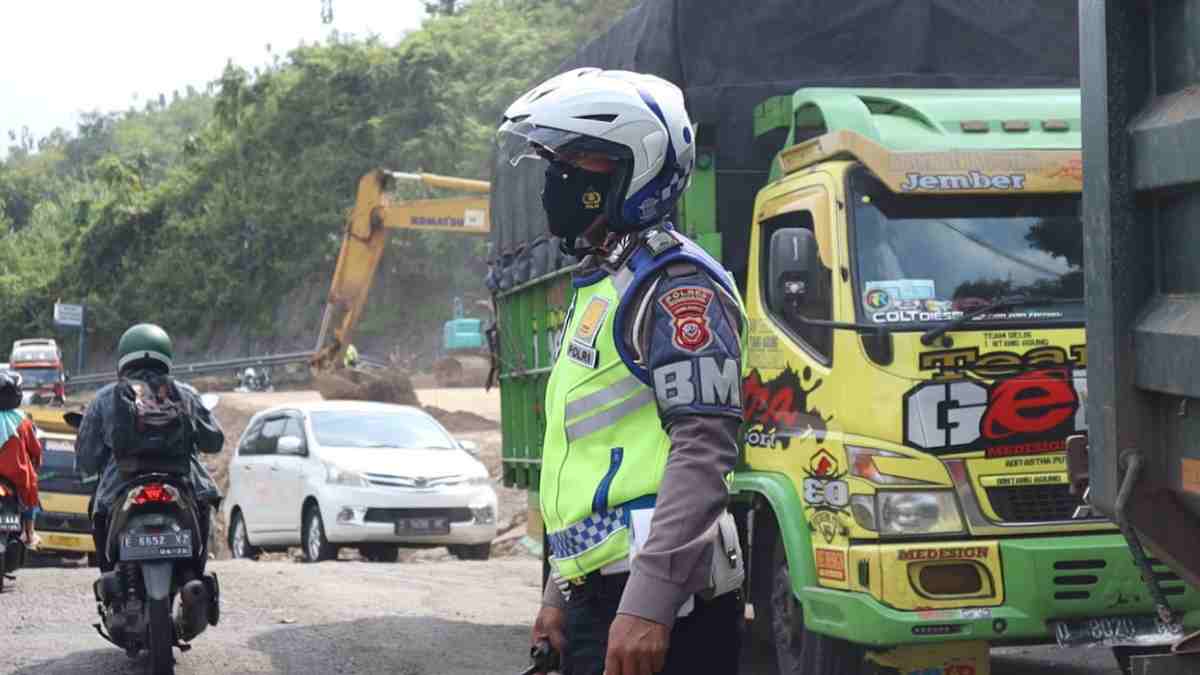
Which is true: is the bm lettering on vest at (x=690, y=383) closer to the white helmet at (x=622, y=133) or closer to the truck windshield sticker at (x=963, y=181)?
the white helmet at (x=622, y=133)

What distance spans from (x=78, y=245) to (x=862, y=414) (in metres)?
65.9

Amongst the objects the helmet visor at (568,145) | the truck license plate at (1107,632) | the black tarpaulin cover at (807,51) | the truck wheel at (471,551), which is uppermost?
the black tarpaulin cover at (807,51)

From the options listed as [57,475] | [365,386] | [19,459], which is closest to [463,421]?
[365,386]

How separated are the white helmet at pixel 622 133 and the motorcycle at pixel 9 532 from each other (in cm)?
960

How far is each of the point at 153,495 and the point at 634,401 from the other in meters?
5.33

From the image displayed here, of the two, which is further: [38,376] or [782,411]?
[38,376]

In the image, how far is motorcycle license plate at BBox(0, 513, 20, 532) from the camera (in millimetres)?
12289

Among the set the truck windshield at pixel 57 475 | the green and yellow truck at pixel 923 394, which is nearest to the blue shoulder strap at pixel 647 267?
the green and yellow truck at pixel 923 394

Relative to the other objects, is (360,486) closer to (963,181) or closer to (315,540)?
(315,540)

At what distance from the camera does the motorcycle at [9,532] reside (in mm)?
12203

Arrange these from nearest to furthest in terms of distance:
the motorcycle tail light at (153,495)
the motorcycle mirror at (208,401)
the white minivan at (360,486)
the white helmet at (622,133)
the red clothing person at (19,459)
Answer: the white helmet at (622,133) → the motorcycle tail light at (153,495) → the motorcycle mirror at (208,401) → the red clothing person at (19,459) → the white minivan at (360,486)

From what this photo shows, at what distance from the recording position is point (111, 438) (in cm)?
835

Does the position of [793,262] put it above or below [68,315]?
below

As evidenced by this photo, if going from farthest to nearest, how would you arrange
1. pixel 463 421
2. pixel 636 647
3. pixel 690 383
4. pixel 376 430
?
1. pixel 463 421
2. pixel 376 430
3. pixel 690 383
4. pixel 636 647
